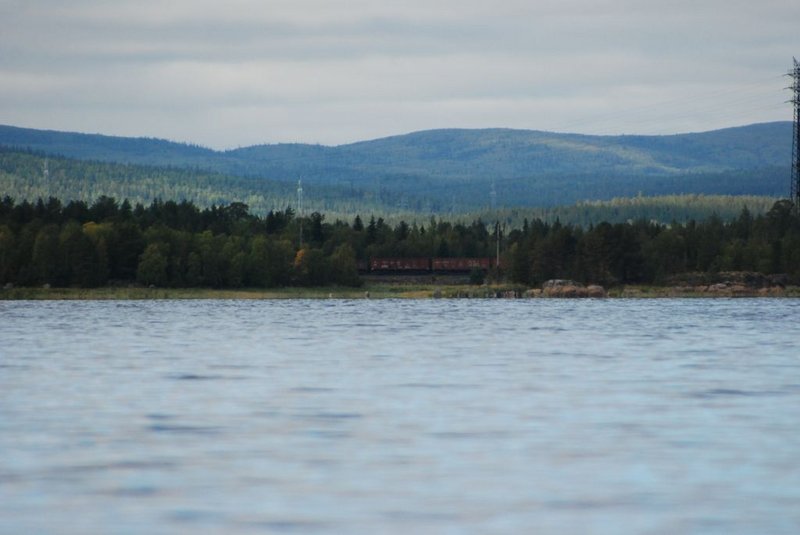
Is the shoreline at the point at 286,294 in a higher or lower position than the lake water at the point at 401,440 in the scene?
lower

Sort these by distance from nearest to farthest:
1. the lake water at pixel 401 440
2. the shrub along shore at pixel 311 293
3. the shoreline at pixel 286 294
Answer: the lake water at pixel 401 440
the shoreline at pixel 286 294
the shrub along shore at pixel 311 293

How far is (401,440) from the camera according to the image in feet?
110

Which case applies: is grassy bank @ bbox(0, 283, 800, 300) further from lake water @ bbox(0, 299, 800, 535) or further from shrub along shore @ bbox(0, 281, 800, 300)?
lake water @ bbox(0, 299, 800, 535)

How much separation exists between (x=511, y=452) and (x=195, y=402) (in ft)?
45.7

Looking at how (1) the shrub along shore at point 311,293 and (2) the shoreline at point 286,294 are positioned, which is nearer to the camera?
(2) the shoreline at point 286,294

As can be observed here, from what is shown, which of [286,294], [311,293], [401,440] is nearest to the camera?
[401,440]

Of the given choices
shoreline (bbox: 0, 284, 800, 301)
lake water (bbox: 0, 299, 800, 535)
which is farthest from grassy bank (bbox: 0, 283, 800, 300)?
lake water (bbox: 0, 299, 800, 535)

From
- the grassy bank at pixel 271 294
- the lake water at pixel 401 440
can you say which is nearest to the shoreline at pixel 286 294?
the grassy bank at pixel 271 294

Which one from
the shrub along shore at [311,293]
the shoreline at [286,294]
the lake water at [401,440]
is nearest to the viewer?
the lake water at [401,440]

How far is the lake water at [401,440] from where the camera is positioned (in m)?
24.8

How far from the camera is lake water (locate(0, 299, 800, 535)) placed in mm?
24797

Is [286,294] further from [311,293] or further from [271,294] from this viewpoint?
[311,293]

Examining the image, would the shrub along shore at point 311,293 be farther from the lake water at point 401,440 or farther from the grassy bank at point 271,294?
the lake water at point 401,440

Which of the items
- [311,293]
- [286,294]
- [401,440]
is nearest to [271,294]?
[286,294]
